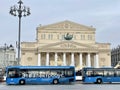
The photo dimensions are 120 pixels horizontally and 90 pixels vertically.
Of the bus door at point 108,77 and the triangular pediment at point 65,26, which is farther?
the triangular pediment at point 65,26

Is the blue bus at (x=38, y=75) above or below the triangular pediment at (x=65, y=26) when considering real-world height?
below

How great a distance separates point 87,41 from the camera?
121 meters

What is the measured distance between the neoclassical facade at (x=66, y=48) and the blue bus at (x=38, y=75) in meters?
65.2

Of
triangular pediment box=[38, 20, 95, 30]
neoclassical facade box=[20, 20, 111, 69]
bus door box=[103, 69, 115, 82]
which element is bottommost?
bus door box=[103, 69, 115, 82]

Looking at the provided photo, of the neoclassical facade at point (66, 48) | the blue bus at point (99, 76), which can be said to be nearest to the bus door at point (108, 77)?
the blue bus at point (99, 76)

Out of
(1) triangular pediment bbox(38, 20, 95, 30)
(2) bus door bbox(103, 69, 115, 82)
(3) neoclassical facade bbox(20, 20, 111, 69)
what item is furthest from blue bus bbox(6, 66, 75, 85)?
(1) triangular pediment bbox(38, 20, 95, 30)

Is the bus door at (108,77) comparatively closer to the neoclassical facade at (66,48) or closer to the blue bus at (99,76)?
the blue bus at (99,76)

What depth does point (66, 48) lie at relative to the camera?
113m

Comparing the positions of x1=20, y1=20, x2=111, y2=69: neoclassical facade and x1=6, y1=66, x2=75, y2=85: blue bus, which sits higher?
x1=20, y1=20, x2=111, y2=69: neoclassical facade

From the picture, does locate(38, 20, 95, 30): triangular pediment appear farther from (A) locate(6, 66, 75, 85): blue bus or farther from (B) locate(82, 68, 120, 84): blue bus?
(A) locate(6, 66, 75, 85): blue bus

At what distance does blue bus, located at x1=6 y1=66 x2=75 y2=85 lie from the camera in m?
42.9

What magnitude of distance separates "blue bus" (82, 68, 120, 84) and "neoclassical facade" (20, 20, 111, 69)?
208 ft

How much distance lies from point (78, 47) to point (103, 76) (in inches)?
2676

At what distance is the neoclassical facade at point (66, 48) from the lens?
373ft
